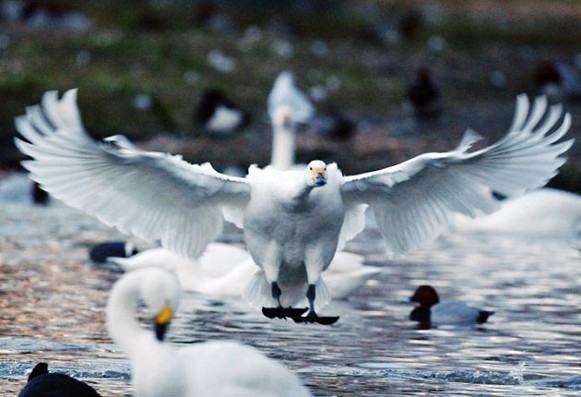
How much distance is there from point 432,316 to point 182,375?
5557mm

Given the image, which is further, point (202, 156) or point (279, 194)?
point (202, 156)

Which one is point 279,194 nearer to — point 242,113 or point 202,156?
point 202,156

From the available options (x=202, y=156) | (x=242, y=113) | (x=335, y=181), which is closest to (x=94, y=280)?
(x=335, y=181)

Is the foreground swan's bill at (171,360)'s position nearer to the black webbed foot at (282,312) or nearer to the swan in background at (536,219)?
A: the black webbed foot at (282,312)

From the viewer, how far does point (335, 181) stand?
34.9 feet

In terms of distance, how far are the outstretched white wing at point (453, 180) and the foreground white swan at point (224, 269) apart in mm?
2138

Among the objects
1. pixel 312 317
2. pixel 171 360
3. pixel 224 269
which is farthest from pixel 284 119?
pixel 171 360

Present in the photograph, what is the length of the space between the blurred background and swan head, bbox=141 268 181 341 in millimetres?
14518

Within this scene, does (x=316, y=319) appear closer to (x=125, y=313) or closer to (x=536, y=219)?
(x=125, y=313)

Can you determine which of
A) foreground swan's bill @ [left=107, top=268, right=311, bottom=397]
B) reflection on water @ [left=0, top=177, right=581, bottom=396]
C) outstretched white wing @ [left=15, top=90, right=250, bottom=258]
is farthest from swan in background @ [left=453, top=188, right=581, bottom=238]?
foreground swan's bill @ [left=107, top=268, right=311, bottom=397]

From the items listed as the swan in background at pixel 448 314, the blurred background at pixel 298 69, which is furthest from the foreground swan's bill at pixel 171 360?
the blurred background at pixel 298 69

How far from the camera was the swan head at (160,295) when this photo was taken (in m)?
7.36

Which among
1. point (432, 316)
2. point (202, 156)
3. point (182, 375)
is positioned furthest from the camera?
point (202, 156)

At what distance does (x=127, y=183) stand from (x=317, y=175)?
3.89 ft
